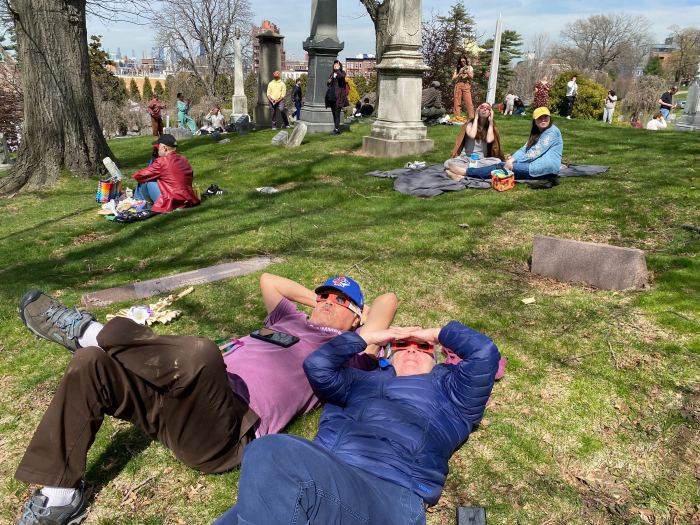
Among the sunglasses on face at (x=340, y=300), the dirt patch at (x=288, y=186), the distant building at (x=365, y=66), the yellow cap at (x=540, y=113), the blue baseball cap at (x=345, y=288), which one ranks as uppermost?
the distant building at (x=365, y=66)

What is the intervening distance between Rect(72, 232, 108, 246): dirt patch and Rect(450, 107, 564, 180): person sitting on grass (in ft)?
20.9

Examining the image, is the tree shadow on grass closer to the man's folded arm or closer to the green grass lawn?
the green grass lawn

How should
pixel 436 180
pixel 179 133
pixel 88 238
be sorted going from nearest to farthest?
pixel 88 238 < pixel 436 180 < pixel 179 133

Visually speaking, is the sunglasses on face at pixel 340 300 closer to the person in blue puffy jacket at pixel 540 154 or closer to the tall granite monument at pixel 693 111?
the person in blue puffy jacket at pixel 540 154

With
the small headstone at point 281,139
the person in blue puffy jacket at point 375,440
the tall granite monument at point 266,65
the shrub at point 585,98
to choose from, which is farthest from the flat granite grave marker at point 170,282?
the shrub at point 585,98

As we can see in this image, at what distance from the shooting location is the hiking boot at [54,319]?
2.67 m

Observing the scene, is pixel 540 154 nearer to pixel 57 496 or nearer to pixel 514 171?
pixel 514 171

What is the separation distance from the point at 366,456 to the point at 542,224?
4.81 metres

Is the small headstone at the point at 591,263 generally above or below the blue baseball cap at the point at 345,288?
below

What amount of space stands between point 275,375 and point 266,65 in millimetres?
18076

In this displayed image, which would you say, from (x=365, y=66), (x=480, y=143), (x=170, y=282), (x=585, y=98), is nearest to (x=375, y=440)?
(x=170, y=282)

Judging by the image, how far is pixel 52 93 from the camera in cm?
988

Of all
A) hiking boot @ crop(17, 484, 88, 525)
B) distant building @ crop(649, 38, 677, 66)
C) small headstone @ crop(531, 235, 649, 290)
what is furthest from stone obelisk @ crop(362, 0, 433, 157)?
distant building @ crop(649, 38, 677, 66)

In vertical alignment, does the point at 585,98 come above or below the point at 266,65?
below
